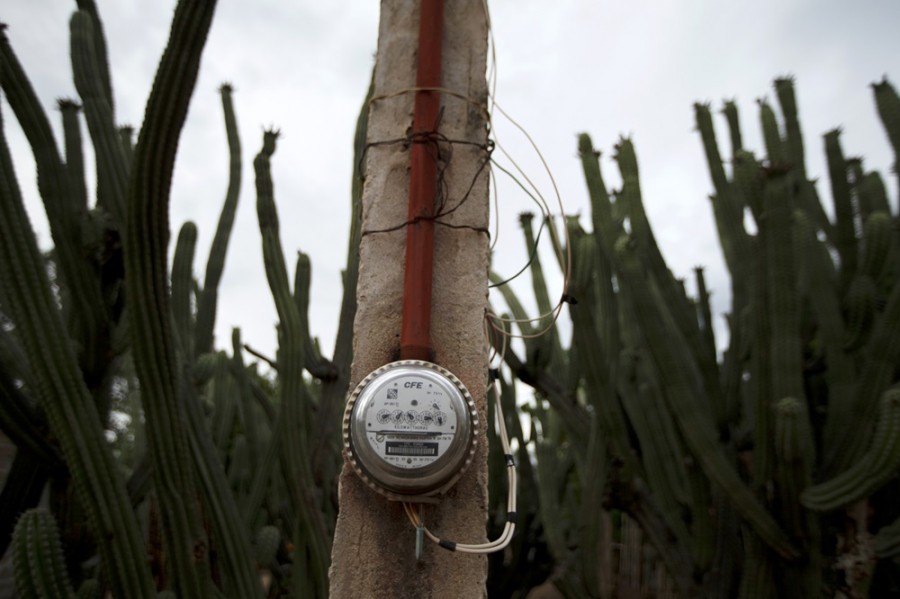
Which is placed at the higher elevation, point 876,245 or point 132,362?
point 876,245

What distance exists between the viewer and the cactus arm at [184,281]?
3740mm

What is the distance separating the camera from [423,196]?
199 cm

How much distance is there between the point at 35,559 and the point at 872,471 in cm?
339

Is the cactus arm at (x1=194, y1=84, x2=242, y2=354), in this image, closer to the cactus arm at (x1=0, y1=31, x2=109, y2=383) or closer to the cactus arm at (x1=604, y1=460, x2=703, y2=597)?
the cactus arm at (x1=0, y1=31, x2=109, y2=383)

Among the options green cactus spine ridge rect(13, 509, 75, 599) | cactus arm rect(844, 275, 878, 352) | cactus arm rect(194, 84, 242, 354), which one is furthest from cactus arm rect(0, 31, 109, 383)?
cactus arm rect(844, 275, 878, 352)

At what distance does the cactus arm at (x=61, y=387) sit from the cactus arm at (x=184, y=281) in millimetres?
1075

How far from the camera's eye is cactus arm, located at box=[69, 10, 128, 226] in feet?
10.7

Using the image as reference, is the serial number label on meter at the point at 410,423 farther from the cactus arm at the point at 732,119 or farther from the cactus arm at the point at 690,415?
the cactus arm at the point at 732,119

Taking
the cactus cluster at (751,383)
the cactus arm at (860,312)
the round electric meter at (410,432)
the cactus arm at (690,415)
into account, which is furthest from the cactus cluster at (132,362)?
the cactus arm at (860,312)

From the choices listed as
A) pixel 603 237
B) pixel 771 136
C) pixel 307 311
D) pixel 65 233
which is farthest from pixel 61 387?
pixel 771 136

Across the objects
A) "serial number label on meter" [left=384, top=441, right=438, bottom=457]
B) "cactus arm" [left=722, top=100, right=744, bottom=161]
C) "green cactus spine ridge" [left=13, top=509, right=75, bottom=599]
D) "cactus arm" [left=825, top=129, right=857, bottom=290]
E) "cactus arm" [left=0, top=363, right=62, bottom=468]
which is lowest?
"green cactus spine ridge" [left=13, top=509, right=75, bottom=599]

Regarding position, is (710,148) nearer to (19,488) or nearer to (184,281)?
(184,281)

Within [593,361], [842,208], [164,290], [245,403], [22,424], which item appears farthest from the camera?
[245,403]

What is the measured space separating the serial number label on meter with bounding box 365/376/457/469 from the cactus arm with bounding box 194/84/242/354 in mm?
2809
